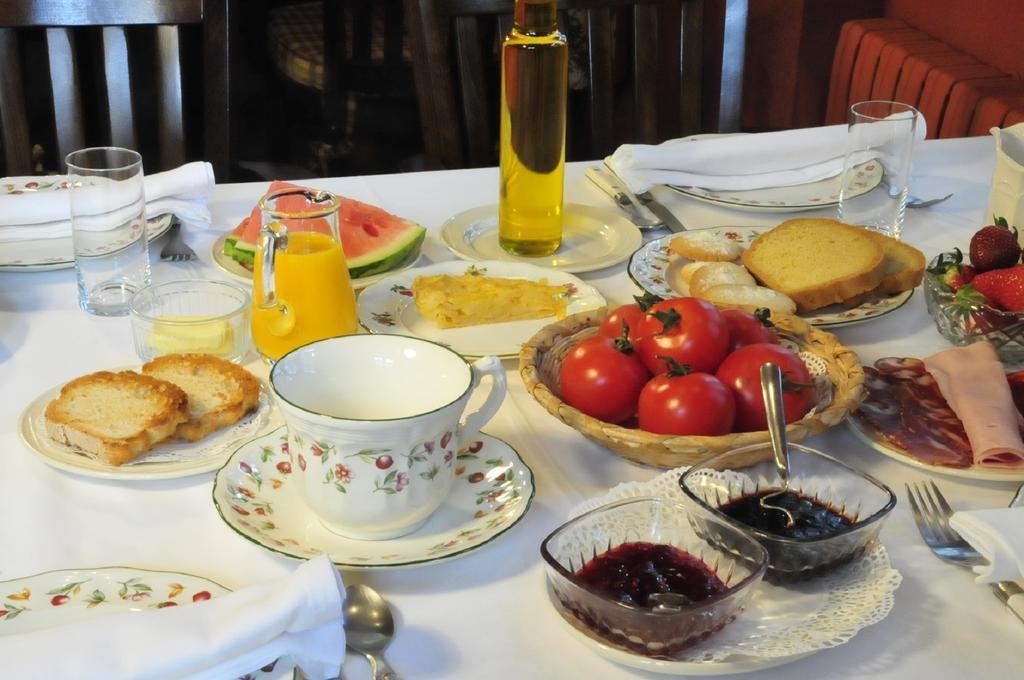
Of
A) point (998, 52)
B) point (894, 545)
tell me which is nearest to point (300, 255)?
point (894, 545)

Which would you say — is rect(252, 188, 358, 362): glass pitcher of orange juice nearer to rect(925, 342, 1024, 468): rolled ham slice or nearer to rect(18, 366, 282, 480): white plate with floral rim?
rect(18, 366, 282, 480): white plate with floral rim

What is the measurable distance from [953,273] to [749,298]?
23 centimetres

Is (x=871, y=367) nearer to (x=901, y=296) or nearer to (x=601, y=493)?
(x=901, y=296)

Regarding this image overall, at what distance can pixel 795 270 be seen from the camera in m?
1.37

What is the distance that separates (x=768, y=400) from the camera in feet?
3.15

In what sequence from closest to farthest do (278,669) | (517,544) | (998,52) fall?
(278,669), (517,544), (998,52)

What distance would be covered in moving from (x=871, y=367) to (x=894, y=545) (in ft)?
0.93

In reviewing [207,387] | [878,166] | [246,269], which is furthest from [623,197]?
[207,387]

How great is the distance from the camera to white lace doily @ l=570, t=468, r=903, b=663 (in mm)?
773

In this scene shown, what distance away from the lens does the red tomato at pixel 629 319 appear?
3.74ft

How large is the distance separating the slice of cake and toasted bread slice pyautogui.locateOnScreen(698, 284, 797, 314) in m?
0.18

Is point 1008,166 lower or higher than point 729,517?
higher

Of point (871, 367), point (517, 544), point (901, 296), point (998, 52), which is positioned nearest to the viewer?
point (517, 544)

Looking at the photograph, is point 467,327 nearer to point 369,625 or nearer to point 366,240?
point 366,240
